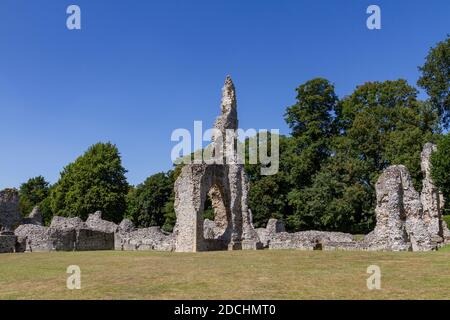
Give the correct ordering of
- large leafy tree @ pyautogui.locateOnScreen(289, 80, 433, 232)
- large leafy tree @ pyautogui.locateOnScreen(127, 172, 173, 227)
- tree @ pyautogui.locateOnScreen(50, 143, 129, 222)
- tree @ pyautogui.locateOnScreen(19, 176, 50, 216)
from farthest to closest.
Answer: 1. tree @ pyautogui.locateOnScreen(19, 176, 50, 216)
2. large leafy tree @ pyautogui.locateOnScreen(127, 172, 173, 227)
3. tree @ pyautogui.locateOnScreen(50, 143, 129, 222)
4. large leafy tree @ pyautogui.locateOnScreen(289, 80, 433, 232)

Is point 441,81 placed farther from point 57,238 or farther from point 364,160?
point 57,238

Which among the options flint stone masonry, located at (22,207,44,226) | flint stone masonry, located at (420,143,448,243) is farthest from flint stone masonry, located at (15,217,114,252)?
flint stone masonry, located at (420,143,448,243)

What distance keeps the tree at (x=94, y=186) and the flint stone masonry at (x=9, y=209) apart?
37.3 feet

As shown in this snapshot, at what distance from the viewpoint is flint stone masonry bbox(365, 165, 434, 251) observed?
74.3 ft

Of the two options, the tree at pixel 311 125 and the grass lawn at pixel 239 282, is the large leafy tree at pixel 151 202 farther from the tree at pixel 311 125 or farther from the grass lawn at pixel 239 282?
the grass lawn at pixel 239 282

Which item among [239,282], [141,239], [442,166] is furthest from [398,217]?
[141,239]

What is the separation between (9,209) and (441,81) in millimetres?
37149

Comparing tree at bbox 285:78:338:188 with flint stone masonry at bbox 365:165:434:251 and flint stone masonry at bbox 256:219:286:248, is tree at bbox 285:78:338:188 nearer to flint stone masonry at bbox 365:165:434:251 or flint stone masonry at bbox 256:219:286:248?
flint stone masonry at bbox 256:219:286:248

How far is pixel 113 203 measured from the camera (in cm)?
5041

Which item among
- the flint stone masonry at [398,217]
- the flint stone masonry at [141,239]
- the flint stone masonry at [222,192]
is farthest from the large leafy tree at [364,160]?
the flint stone masonry at [398,217]

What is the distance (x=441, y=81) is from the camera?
41.5 metres

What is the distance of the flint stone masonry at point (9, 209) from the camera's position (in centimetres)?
3781
